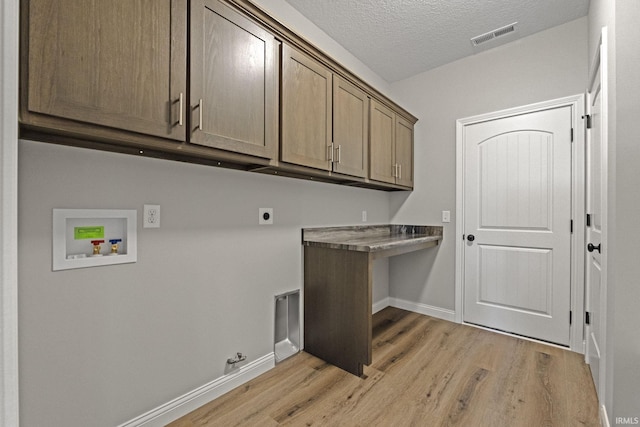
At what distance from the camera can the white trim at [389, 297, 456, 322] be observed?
2.94 meters

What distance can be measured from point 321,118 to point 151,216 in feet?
3.98

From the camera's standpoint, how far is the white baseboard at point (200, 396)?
4.65ft

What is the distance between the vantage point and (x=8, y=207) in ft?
2.63

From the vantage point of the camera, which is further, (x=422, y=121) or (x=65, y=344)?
(x=422, y=121)

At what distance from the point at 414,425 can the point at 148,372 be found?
142 centimetres

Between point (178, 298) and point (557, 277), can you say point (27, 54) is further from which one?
point (557, 277)

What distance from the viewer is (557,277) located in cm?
238

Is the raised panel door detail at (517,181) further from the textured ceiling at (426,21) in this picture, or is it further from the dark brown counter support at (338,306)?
the dark brown counter support at (338,306)

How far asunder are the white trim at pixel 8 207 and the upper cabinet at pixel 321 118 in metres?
1.09

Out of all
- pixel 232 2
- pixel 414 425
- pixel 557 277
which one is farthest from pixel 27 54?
pixel 557 277

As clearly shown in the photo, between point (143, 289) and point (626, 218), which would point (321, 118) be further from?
point (626, 218)

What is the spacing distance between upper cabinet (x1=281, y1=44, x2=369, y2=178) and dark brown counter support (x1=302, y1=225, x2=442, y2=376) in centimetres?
62

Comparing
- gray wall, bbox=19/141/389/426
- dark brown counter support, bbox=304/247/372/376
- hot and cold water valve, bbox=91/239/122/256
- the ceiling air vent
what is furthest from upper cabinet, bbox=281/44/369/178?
the ceiling air vent

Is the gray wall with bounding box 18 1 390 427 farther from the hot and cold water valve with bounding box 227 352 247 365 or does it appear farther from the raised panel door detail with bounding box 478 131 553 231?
the raised panel door detail with bounding box 478 131 553 231
